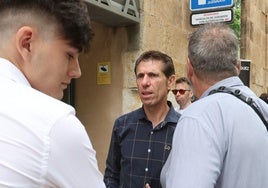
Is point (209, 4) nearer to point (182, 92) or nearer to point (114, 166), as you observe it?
point (182, 92)

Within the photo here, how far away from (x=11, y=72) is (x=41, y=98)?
136 millimetres

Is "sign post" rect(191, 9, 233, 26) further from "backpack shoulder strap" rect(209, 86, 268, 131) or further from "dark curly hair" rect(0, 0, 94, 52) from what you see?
"dark curly hair" rect(0, 0, 94, 52)

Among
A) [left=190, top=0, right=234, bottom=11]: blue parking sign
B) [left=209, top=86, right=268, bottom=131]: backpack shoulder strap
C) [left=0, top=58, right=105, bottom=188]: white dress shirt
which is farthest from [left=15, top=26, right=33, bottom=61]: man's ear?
[left=190, top=0, right=234, bottom=11]: blue parking sign

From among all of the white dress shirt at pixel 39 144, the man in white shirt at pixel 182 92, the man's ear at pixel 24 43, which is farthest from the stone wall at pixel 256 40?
the white dress shirt at pixel 39 144

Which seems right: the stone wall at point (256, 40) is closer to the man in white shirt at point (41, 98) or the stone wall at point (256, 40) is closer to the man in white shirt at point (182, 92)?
the man in white shirt at point (182, 92)

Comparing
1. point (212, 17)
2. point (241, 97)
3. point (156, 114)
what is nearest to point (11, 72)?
point (241, 97)

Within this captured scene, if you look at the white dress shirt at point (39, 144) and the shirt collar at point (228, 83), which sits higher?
the shirt collar at point (228, 83)

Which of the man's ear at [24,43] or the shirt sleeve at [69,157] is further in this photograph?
the man's ear at [24,43]

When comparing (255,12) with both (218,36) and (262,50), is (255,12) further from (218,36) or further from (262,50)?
(218,36)

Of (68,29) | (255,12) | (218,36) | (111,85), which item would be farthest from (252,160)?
(255,12)

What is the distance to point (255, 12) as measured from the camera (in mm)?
8805

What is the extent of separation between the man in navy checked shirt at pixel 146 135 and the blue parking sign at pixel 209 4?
9.14 feet

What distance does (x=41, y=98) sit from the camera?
963 mm

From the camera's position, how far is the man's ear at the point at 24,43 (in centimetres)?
107
